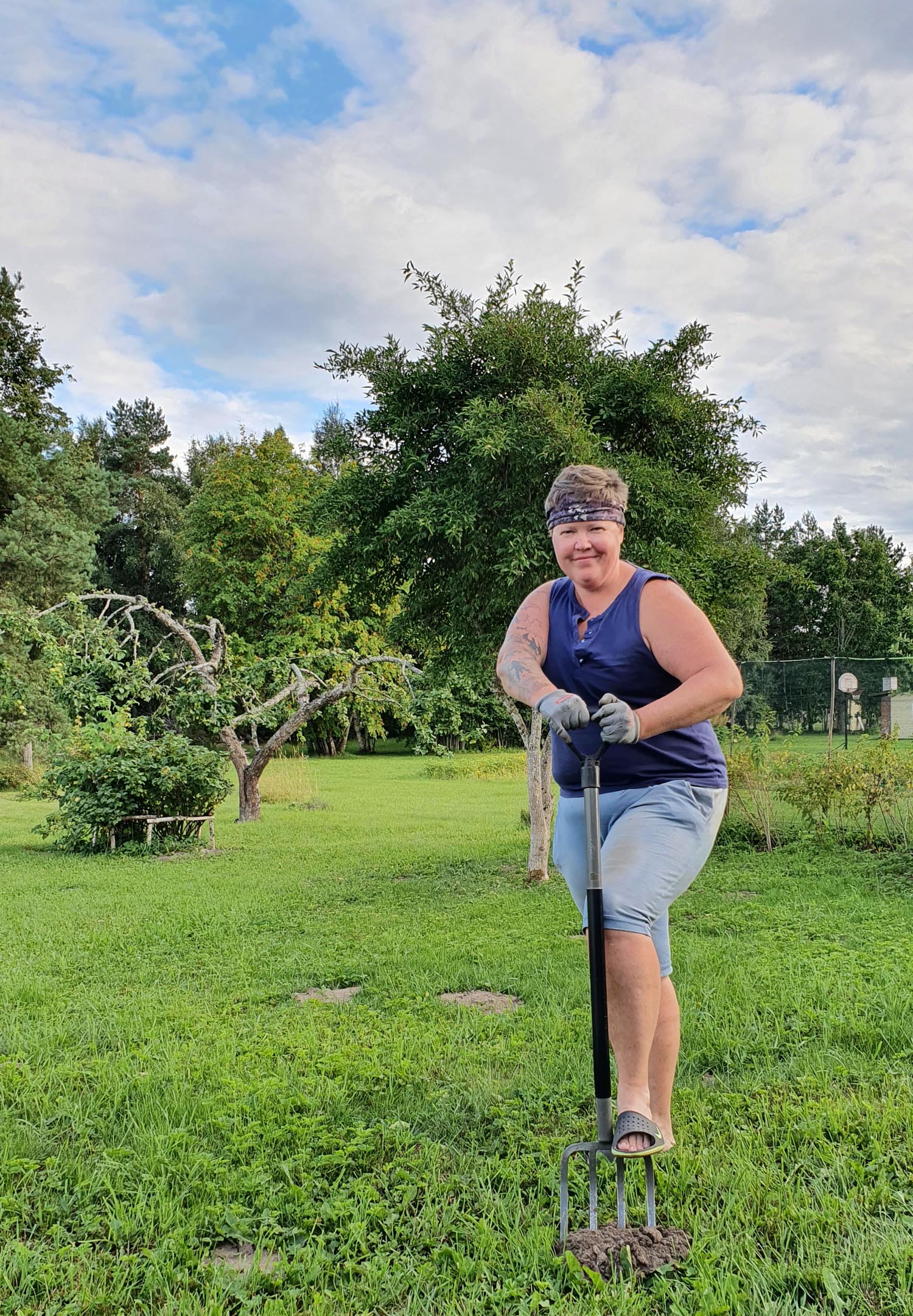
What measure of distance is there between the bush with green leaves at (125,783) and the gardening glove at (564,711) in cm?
1068

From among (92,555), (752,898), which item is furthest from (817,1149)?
(92,555)

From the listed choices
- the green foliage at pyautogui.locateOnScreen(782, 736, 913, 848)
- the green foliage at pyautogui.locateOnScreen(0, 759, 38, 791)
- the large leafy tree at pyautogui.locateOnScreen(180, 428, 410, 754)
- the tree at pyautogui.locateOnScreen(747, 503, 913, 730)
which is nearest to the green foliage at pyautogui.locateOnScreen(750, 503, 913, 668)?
the tree at pyautogui.locateOnScreen(747, 503, 913, 730)

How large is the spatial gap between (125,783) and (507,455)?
8020mm

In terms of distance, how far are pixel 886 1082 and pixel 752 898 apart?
427 cm

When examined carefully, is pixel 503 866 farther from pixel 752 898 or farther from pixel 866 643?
pixel 866 643

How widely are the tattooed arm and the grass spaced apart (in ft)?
4.81

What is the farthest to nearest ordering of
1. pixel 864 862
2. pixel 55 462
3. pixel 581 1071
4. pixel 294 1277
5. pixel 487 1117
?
pixel 55 462
pixel 864 862
pixel 581 1071
pixel 487 1117
pixel 294 1277

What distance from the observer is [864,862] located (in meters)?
8.79

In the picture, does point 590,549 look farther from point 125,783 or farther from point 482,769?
point 482,769

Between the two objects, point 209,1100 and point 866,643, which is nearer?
point 209,1100

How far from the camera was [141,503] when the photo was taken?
39469 mm

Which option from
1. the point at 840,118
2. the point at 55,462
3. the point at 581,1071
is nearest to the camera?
the point at 581,1071

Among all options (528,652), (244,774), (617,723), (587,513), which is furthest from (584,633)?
(244,774)

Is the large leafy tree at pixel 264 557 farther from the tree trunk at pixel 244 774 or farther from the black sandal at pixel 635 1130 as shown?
the black sandal at pixel 635 1130
